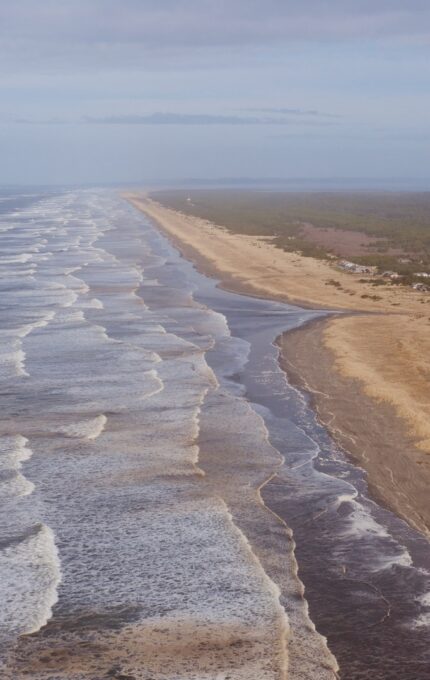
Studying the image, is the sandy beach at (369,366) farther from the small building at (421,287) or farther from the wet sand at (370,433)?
the small building at (421,287)

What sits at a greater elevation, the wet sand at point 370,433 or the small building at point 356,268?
the wet sand at point 370,433

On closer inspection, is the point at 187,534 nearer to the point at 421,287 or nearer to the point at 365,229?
the point at 421,287

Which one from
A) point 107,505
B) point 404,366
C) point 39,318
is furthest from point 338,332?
point 107,505

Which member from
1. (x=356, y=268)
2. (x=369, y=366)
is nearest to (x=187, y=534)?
(x=369, y=366)

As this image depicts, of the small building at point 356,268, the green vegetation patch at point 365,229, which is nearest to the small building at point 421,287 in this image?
the green vegetation patch at point 365,229

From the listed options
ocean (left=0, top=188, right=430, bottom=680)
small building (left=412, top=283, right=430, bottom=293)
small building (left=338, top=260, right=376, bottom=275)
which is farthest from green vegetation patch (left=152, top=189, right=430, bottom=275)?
ocean (left=0, top=188, right=430, bottom=680)

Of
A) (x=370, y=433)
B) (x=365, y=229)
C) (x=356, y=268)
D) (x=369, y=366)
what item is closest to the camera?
(x=370, y=433)

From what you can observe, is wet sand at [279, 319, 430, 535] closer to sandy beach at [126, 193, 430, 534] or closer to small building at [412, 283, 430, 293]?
sandy beach at [126, 193, 430, 534]
